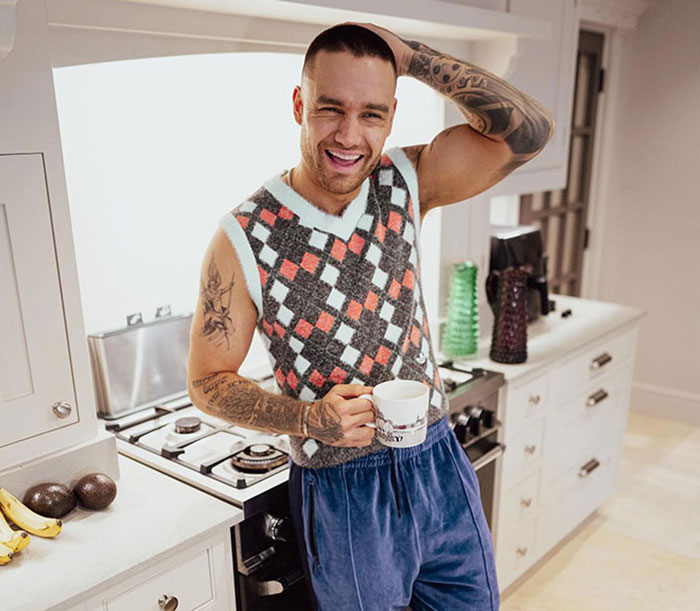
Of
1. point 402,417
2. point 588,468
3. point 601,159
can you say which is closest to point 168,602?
point 402,417

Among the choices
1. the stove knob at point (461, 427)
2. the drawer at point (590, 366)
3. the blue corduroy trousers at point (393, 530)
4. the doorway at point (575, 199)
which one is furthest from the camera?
the doorway at point (575, 199)

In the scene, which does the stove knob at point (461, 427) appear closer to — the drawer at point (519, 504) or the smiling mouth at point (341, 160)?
the drawer at point (519, 504)

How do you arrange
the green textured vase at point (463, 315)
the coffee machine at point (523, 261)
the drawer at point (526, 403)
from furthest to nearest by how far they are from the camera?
the coffee machine at point (523, 261) → the green textured vase at point (463, 315) → the drawer at point (526, 403)

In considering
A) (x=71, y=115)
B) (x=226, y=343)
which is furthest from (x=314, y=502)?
(x=71, y=115)

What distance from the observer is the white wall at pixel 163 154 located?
1756mm

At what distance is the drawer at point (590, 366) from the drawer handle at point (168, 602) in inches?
60.5

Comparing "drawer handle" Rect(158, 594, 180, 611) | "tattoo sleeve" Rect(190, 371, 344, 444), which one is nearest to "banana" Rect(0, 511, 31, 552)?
"drawer handle" Rect(158, 594, 180, 611)

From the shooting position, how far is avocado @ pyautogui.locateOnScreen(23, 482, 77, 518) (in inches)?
51.9

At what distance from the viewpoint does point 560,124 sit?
2537mm

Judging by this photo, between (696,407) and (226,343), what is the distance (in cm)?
339

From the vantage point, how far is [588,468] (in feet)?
8.86

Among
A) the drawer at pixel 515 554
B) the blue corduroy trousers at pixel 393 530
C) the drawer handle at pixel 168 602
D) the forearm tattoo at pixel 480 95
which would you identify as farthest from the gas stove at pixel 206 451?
the drawer at pixel 515 554

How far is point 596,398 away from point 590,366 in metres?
0.16

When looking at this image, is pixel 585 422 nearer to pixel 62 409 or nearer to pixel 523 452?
pixel 523 452
